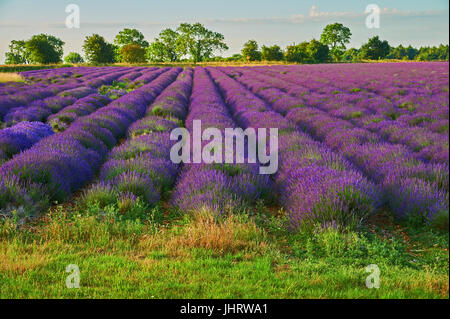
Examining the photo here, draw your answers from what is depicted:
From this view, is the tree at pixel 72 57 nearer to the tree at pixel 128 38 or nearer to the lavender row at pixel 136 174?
the tree at pixel 128 38

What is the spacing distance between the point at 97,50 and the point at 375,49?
140ft

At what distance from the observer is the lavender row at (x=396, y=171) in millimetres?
3502

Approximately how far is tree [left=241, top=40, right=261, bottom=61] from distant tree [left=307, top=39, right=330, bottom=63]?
1128cm

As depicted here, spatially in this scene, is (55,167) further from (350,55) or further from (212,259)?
(350,55)

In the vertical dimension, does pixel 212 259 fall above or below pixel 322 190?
below

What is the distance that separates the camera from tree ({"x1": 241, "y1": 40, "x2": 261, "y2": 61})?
232ft

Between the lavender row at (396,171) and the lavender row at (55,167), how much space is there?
390 cm

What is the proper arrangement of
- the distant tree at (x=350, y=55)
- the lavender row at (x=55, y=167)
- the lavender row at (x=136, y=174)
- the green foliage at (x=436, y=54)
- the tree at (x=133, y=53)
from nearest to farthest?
the green foliage at (x=436, y=54) < the lavender row at (x=55, y=167) < the lavender row at (x=136, y=174) < the distant tree at (x=350, y=55) < the tree at (x=133, y=53)

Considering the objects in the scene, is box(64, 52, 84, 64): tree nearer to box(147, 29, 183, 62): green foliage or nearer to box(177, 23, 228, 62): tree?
box(147, 29, 183, 62): green foliage

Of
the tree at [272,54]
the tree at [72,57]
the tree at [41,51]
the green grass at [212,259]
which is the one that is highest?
the tree at [72,57]

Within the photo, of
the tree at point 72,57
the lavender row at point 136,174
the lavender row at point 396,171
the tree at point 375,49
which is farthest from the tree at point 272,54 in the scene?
the tree at point 72,57

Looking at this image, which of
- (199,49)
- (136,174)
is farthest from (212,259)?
(199,49)

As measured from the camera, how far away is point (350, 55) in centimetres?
6644
